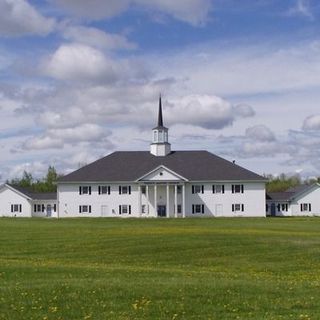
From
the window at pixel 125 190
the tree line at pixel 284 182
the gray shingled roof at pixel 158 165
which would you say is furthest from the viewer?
the tree line at pixel 284 182

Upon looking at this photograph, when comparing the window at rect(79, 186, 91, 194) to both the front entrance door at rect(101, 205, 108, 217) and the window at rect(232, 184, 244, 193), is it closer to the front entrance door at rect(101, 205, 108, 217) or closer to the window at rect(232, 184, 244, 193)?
the front entrance door at rect(101, 205, 108, 217)

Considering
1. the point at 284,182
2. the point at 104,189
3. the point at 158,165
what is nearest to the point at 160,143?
the point at 158,165

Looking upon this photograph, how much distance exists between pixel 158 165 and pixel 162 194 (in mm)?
3978

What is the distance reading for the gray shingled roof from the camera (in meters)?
90.1

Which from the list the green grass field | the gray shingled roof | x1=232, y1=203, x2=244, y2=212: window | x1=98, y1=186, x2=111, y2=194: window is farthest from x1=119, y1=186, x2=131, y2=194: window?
the green grass field

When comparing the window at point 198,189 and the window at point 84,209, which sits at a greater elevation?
the window at point 198,189

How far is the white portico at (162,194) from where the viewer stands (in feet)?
290

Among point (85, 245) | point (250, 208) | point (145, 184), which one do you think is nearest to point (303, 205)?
point (250, 208)

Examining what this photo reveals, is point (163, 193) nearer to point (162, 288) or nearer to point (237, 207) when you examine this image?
point (237, 207)

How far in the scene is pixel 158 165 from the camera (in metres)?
91.6

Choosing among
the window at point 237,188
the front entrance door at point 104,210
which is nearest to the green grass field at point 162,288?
the window at point 237,188

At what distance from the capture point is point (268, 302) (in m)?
13.8

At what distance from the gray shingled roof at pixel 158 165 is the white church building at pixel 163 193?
0.13 meters

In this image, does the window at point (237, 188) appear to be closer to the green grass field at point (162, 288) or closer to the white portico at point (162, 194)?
the white portico at point (162, 194)
